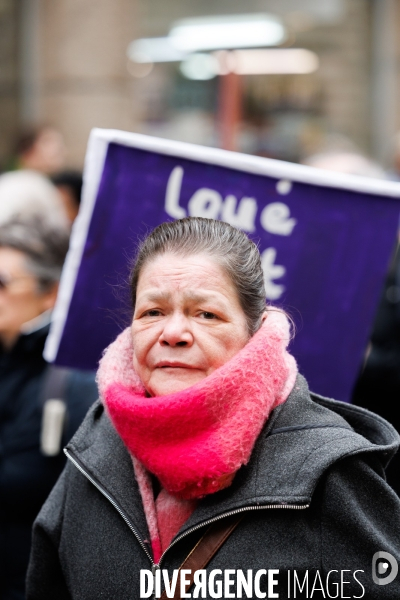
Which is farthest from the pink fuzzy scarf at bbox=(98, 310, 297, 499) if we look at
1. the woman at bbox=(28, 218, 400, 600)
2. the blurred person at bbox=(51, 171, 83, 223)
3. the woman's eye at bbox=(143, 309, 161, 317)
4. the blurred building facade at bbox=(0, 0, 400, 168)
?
the blurred building facade at bbox=(0, 0, 400, 168)

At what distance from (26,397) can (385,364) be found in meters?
1.81

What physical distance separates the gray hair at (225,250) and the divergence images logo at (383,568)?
2.02 feet

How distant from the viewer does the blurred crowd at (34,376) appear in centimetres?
304

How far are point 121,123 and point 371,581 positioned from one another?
7.77 meters

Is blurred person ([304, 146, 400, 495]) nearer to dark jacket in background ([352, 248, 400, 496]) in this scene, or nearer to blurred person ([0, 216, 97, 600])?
dark jacket in background ([352, 248, 400, 496])

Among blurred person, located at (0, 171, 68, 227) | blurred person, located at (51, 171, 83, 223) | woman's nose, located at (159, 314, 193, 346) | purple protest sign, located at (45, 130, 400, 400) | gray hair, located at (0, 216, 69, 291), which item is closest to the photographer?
woman's nose, located at (159, 314, 193, 346)

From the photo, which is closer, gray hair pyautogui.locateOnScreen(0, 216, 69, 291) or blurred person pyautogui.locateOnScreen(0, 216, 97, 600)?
blurred person pyautogui.locateOnScreen(0, 216, 97, 600)

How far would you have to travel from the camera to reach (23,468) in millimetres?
3051

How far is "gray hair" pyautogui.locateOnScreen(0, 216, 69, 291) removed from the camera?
3484 mm

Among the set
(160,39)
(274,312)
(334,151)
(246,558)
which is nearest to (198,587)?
(246,558)

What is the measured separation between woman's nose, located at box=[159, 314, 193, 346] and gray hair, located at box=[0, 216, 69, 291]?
153cm

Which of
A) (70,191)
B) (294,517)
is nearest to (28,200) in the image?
(70,191)

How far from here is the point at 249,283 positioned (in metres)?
2.14

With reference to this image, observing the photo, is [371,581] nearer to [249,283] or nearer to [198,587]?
[198,587]
